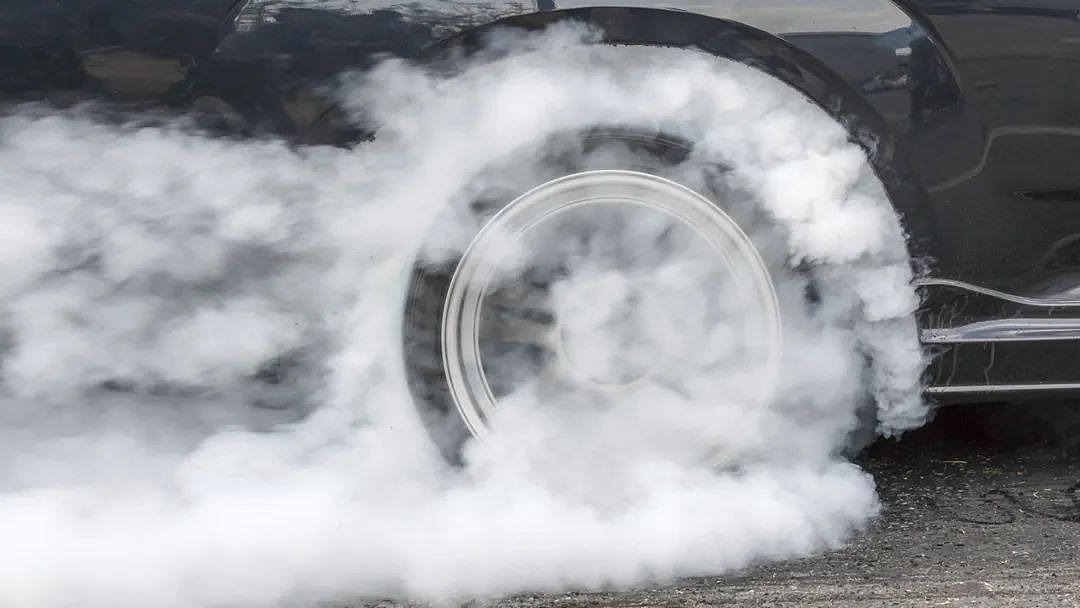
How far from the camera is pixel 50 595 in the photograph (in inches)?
70.2

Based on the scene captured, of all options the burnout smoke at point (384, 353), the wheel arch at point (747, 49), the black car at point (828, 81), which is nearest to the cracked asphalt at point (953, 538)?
the burnout smoke at point (384, 353)

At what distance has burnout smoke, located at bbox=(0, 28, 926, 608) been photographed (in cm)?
194

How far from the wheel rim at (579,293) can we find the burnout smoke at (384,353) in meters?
0.03

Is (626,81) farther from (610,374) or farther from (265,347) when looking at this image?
(265,347)

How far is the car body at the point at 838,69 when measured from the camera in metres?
1.87

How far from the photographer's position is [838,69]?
6.45 ft

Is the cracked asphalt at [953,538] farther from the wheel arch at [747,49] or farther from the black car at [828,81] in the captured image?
the wheel arch at [747,49]

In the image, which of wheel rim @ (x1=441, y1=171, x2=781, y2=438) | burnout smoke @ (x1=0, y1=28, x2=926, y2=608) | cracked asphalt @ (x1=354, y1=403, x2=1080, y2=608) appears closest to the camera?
cracked asphalt @ (x1=354, y1=403, x2=1080, y2=608)

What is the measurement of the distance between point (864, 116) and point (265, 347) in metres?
1.26

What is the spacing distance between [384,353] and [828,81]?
40.4 inches

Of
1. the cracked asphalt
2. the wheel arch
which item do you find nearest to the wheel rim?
the wheel arch

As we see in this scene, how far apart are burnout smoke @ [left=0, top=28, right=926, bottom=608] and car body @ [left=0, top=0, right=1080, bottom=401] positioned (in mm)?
51

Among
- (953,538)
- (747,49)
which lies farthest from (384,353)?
(953,538)

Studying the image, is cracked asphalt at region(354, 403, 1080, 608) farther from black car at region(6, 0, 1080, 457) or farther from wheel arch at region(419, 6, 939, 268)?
wheel arch at region(419, 6, 939, 268)
